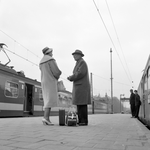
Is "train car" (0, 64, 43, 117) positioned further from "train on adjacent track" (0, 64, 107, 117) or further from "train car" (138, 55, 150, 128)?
"train car" (138, 55, 150, 128)

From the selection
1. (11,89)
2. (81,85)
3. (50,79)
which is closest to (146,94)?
(81,85)

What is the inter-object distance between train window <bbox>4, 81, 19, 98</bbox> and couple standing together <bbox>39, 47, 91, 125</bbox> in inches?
301

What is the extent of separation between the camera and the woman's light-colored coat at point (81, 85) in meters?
5.59

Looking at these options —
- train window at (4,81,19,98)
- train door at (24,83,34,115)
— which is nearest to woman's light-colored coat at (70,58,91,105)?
train window at (4,81,19,98)

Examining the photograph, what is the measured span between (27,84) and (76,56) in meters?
10.1

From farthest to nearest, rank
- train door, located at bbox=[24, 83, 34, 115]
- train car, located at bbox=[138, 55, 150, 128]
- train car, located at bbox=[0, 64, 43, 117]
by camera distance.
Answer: train door, located at bbox=[24, 83, 34, 115], train car, located at bbox=[0, 64, 43, 117], train car, located at bbox=[138, 55, 150, 128]

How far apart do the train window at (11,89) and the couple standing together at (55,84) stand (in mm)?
7636

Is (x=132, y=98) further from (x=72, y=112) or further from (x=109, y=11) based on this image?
(x=72, y=112)

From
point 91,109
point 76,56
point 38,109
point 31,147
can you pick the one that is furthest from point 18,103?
point 91,109

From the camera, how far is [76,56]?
19.5 ft

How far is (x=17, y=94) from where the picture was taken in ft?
44.7

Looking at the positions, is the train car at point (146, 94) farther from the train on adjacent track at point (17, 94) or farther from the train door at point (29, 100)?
the train door at point (29, 100)

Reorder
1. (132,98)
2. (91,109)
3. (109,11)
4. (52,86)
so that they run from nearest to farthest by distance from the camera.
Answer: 1. (52,86)
2. (109,11)
3. (132,98)
4. (91,109)

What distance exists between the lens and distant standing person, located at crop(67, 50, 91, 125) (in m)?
5.59
